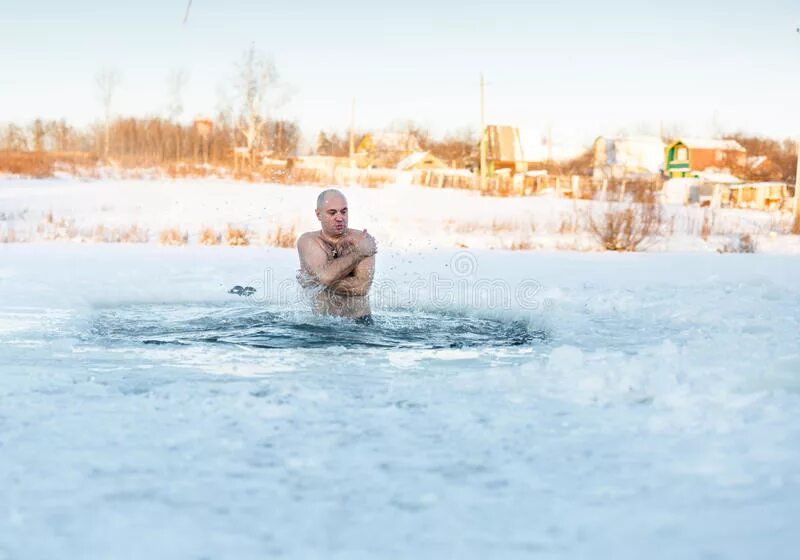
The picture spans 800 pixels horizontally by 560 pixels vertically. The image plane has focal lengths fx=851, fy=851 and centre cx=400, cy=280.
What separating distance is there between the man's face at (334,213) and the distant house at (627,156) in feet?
224

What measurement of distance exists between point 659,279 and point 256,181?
27.3 meters

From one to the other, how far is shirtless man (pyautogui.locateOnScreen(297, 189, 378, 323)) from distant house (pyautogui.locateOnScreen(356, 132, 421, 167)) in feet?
250

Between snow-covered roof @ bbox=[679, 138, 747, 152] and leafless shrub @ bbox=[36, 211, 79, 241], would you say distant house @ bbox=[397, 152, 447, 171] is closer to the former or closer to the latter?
snow-covered roof @ bbox=[679, 138, 747, 152]

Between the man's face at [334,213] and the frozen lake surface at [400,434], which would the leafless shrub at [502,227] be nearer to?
the frozen lake surface at [400,434]

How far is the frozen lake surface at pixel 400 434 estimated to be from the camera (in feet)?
7.34

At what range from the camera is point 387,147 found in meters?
87.9

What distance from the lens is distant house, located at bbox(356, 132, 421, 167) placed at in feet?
277

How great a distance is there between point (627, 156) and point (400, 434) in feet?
242

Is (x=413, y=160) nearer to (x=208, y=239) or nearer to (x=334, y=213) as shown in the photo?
(x=208, y=239)

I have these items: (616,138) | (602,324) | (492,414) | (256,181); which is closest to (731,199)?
(256,181)

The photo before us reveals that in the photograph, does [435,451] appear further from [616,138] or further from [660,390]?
[616,138]

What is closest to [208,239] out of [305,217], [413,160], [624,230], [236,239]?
[236,239]

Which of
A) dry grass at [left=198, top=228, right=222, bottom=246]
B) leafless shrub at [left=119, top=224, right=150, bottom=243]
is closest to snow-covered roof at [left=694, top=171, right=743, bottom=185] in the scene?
dry grass at [left=198, top=228, right=222, bottom=246]

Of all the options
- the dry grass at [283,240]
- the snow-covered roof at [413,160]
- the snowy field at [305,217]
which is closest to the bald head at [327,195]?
the dry grass at [283,240]
